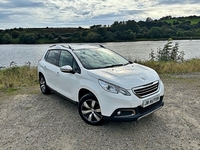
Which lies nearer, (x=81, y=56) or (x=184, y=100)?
(x=81, y=56)

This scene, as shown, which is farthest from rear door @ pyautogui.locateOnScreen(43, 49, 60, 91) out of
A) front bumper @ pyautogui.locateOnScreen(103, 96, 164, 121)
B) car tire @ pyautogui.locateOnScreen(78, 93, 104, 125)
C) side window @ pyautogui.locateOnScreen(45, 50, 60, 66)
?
front bumper @ pyautogui.locateOnScreen(103, 96, 164, 121)

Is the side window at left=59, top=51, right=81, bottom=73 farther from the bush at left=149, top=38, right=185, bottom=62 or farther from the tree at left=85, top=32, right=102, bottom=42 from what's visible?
the tree at left=85, top=32, right=102, bottom=42

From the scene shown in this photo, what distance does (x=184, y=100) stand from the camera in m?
5.49

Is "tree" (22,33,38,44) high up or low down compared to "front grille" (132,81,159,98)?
up

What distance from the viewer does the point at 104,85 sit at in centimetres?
354

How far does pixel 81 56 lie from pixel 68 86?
0.78 metres

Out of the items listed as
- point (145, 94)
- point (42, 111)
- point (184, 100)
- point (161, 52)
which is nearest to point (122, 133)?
point (145, 94)

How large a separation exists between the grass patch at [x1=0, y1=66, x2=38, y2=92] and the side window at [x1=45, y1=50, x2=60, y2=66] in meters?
2.92

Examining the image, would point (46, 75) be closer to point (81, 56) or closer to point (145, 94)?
point (81, 56)

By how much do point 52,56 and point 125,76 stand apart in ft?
8.86

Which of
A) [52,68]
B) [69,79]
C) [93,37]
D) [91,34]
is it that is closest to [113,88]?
[69,79]

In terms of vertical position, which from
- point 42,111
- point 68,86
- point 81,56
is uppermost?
point 81,56

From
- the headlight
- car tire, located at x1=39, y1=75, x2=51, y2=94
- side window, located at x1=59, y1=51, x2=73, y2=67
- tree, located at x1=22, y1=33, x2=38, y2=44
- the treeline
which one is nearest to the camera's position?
the headlight

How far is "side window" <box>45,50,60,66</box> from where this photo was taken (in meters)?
5.24
